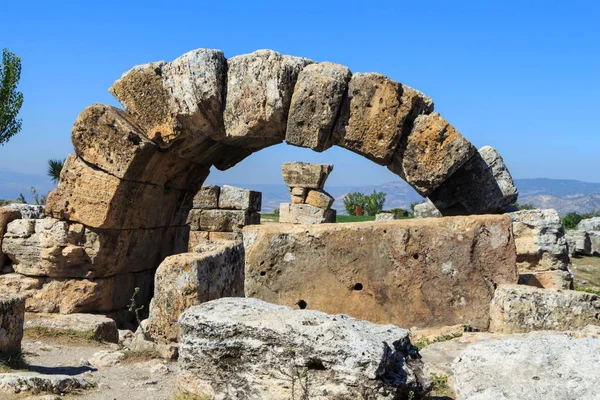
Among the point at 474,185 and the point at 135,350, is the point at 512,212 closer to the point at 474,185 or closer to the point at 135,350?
the point at 474,185

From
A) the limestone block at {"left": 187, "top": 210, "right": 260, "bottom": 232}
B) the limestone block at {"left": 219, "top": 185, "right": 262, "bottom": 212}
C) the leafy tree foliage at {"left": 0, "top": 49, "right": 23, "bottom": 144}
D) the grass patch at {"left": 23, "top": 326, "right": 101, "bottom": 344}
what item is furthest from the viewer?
the leafy tree foliage at {"left": 0, "top": 49, "right": 23, "bottom": 144}

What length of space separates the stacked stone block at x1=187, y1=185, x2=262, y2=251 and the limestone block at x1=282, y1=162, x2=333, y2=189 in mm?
4416

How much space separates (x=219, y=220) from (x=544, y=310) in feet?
31.8

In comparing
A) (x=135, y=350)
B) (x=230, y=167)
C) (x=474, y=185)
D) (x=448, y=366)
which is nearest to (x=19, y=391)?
(x=135, y=350)

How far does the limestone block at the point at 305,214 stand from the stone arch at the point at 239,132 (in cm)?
995

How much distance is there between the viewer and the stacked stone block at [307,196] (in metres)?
19.2

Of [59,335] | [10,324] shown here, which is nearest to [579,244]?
[59,335]

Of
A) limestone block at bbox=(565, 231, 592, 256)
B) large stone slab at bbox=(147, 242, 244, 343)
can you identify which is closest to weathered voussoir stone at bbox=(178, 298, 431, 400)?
large stone slab at bbox=(147, 242, 244, 343)

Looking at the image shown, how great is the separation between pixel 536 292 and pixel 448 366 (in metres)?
1.54

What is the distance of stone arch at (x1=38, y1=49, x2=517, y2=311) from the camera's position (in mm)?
7711

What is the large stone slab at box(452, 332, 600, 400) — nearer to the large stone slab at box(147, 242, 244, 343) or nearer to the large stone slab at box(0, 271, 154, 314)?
the large stone slab at box(147, 242, 244, 343)

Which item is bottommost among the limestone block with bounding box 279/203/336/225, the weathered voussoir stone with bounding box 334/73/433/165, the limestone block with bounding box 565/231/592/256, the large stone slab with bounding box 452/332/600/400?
the large stone slab with bounding box 452/332/600/400

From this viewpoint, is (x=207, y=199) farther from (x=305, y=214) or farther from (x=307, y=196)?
(x=307, y=196)

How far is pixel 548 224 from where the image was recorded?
304 inches
